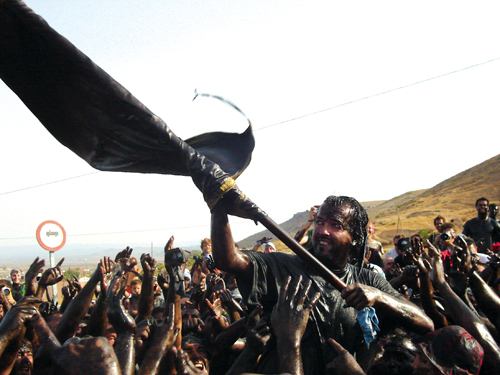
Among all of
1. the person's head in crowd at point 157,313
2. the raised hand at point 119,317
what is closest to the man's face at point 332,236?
the raised hand at point 119,317

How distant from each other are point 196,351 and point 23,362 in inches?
53.4

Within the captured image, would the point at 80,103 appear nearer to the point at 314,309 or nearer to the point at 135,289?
the point at 314,309

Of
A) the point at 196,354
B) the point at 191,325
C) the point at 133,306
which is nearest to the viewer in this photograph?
the point at 196,354

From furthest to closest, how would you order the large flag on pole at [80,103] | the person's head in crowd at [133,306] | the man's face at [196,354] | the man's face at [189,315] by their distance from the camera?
the person's head in crowd at [133,306] < the man's face at [189,315] < the man's face at [196,354] < the large flag on pole at [80,103]

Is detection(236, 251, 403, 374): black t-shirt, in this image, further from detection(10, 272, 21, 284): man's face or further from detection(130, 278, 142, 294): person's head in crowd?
detection(10, 272, 21, 284): man's face

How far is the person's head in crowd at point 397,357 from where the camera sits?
2908 millimetres

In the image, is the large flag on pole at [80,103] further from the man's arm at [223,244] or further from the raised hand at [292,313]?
the raised hand at [292,313]

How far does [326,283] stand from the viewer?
324 cm

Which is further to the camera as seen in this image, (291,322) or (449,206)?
(449,206)

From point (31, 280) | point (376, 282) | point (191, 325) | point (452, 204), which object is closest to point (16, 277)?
point (31, 280)

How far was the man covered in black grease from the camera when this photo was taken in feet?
9.61

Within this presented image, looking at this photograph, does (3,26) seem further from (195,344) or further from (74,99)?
(195,344)

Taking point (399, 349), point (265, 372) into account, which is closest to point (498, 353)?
point (399, 349)

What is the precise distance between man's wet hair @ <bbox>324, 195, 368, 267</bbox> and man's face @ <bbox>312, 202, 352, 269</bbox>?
39 mm
